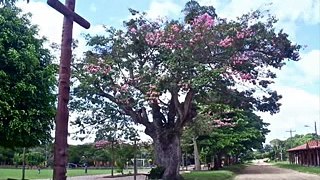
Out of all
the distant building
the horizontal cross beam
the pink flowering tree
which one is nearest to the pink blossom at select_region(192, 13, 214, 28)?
the pink flowering tree

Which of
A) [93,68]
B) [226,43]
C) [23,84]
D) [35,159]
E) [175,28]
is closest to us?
[23,84]

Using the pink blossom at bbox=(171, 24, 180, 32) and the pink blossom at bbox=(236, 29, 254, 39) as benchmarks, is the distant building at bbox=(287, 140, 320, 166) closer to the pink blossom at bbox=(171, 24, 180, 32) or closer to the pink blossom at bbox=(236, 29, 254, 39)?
the pink blossom at bbox=(236, 29, 254, 39)

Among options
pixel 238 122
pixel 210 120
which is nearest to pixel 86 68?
pixel 210 120

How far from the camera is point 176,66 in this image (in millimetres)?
17828

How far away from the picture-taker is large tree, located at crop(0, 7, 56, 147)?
1412 centimetres

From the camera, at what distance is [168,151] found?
22141 millimetres

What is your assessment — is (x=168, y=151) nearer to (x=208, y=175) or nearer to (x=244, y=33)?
(x=208, y=175)

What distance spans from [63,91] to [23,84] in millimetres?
9561

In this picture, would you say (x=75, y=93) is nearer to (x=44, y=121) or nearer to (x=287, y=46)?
(x=44, y=121)

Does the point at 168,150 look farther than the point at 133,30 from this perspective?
Yes

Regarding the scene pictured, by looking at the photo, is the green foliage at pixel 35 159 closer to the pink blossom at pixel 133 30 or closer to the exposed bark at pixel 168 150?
the exposed bark at pixel 168 150

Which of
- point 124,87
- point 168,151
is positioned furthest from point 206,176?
point 124,87

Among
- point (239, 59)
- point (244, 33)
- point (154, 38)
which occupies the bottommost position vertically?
point (239, 59)

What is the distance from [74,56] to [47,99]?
6.99 meters
